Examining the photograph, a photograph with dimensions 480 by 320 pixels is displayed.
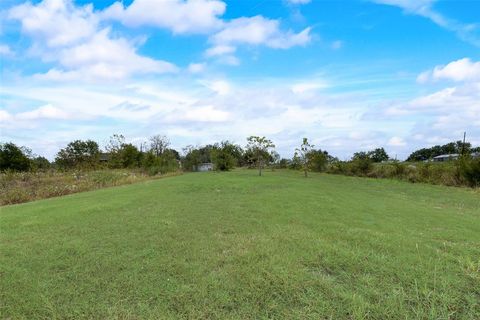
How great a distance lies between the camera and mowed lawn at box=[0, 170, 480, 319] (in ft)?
7.93

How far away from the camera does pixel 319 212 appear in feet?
19.7

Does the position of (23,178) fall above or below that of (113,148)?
below

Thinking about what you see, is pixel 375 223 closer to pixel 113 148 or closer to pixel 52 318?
pixel 52 318

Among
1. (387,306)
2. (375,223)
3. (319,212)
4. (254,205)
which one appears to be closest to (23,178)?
(254,205)

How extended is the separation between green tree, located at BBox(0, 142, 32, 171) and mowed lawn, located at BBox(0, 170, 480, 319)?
23325 mm

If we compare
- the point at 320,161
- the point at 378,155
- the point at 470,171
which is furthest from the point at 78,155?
the point at 470,171

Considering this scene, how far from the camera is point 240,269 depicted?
10.0 feet

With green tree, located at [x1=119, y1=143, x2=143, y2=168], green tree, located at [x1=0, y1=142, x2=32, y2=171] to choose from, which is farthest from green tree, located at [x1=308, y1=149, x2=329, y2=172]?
green tree, located at [x1=0, y1=142, x2=32, y2=171]

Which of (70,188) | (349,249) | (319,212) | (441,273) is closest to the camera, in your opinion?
(441,273)

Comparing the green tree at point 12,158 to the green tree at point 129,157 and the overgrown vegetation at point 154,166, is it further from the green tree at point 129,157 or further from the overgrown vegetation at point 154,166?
the green tree at point 129,157

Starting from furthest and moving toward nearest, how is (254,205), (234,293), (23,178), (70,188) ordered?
1. (23,178)
2. (70,188)
3. (254,205)
4. (234,293)

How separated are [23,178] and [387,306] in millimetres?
19491

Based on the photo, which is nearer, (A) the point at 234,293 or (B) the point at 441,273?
(A) the point at 234,293

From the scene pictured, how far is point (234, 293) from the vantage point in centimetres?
262
